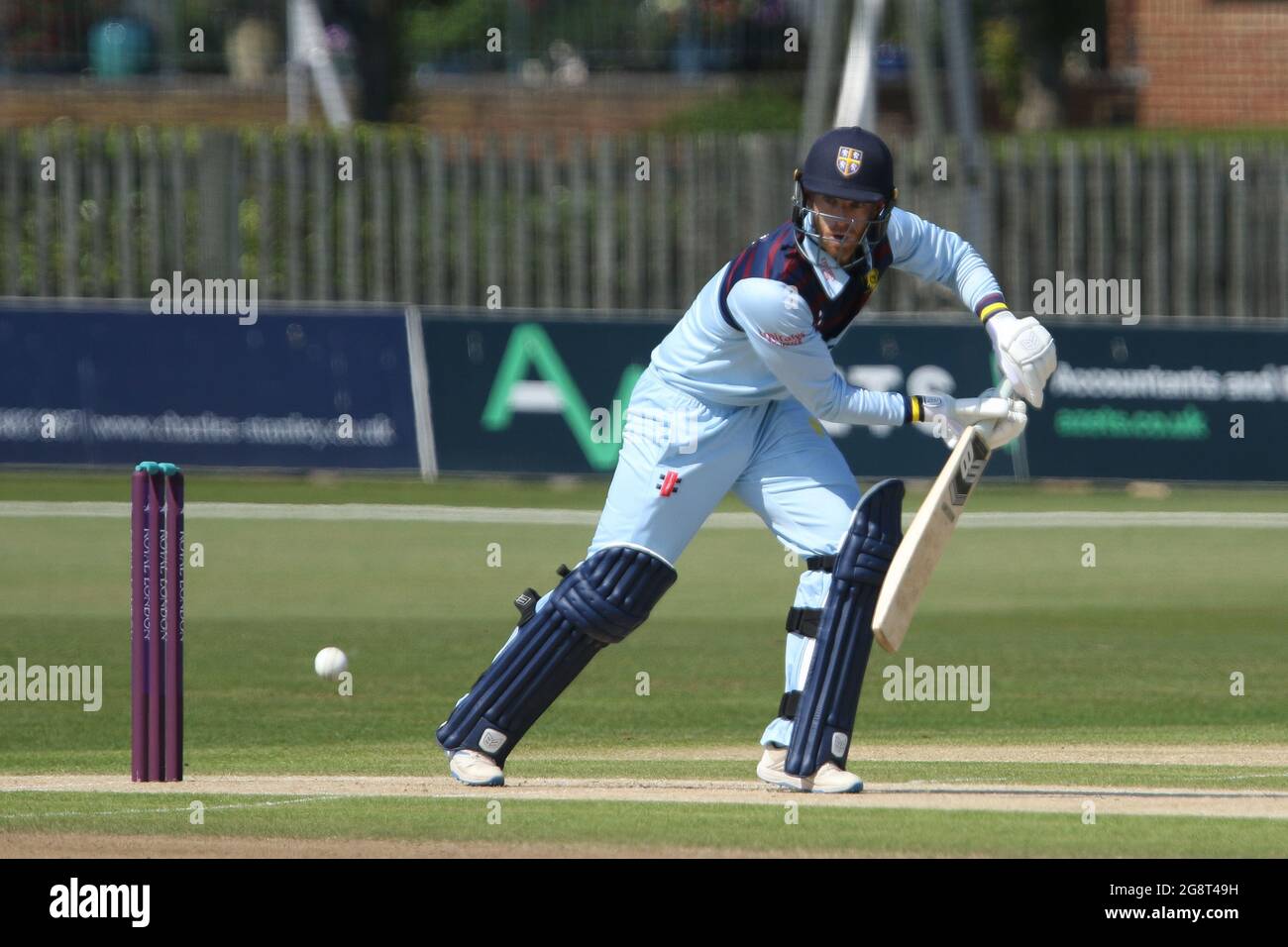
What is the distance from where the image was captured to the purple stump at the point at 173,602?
310 inches

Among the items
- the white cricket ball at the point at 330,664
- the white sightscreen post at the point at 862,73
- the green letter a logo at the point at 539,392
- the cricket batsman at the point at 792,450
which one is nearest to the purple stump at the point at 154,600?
the cricket batsman at the point at 792,450

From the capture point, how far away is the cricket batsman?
7.66m

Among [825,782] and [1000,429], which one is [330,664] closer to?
[825,782]

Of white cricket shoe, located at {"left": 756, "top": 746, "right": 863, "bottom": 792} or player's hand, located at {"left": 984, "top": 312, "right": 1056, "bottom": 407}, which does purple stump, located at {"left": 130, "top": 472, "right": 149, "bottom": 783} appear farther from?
player's hand, located at {"left": 984, "top": 312, "right": 1056, "bottom": 407}

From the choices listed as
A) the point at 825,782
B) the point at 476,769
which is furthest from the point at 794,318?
the point at 476,769

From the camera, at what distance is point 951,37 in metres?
25.8

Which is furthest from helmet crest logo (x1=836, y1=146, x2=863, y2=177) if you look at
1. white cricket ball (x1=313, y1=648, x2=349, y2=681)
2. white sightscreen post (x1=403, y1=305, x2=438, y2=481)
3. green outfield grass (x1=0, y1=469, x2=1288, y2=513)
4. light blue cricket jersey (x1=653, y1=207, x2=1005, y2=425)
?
white sightscreen post (x1=403, y1=305, x2=438, y2=481)

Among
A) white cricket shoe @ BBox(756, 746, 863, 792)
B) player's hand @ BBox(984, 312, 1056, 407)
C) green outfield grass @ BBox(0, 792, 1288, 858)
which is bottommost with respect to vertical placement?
green outfield grass @ BBox(0, 792, 1288, 858)

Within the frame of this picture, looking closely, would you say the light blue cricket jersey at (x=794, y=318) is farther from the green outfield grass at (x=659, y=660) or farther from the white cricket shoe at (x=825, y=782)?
the green outfield grass at (x=659, y=660)

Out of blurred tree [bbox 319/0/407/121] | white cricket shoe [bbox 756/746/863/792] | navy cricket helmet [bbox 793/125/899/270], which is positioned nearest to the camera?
navy cricket helmet [bbox 793/125/899/270]

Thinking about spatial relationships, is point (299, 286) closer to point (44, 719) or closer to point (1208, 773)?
point (44, 719)

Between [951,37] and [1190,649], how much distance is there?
1409cm

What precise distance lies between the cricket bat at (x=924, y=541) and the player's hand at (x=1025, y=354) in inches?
3.7

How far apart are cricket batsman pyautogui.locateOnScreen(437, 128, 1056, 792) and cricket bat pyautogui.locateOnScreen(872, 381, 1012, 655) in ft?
0.34
